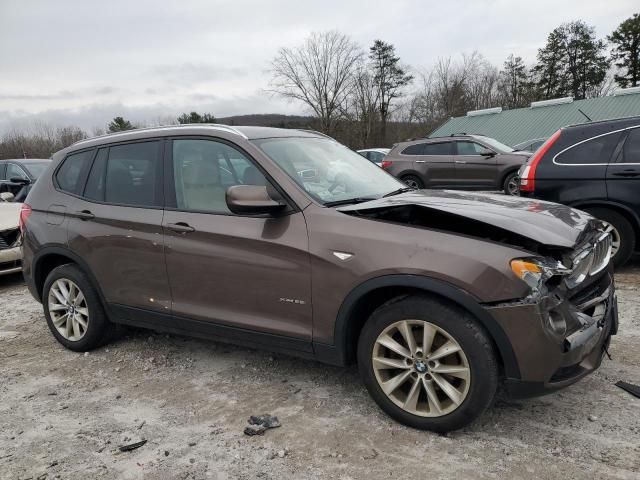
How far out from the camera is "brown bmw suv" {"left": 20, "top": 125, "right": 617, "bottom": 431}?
2.53m

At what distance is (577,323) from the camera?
257 centimetres

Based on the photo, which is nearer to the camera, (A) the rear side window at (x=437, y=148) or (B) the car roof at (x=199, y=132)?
(B) the car roof at (x=199, y=132)

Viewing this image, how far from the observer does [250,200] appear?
2.97 m

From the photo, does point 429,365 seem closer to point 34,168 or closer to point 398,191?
point 398,191

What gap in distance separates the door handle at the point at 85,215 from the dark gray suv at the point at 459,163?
954 centimetres

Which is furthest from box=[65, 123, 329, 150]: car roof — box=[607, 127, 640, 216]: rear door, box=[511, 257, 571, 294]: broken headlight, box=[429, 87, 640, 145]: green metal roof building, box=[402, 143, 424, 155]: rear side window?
box=[429, 87, 640, 145]: green metal roof building

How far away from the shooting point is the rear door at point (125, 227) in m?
3.64

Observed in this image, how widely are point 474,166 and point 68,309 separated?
10.5 m

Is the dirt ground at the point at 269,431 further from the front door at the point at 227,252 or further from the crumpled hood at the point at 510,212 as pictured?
the crumpled hood at the point at 510,212

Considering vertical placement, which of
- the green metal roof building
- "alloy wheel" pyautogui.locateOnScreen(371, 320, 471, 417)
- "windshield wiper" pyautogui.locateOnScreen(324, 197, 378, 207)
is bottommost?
"alloy wheel" pyautogui.locateOnScreen(371, 320, 471, 417)

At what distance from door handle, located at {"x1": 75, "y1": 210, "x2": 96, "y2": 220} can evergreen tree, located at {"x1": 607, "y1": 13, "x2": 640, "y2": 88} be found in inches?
2075

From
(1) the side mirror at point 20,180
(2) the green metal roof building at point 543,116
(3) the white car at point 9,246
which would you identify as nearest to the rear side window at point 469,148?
(1) the side mirror at point 20,180

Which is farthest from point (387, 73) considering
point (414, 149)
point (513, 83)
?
point (414, 149)

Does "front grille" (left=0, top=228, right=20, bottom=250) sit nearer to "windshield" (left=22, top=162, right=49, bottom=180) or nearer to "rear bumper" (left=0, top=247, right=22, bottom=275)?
"rear bumper" (left=0, top=247, right=22, bottom=275)
